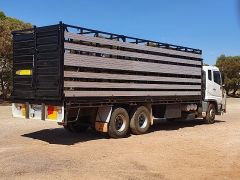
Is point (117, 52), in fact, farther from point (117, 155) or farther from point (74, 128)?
point (117, 155)

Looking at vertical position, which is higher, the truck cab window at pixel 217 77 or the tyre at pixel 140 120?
the truck cab window at pixel 217 77

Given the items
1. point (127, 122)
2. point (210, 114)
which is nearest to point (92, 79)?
point (127, 122)

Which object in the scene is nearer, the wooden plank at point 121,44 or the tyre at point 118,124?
the wooden plank at point 121,44

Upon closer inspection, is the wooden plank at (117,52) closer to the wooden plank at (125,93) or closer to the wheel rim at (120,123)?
the wooden plank at (125,93)

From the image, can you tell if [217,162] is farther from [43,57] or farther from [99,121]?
[43,57]

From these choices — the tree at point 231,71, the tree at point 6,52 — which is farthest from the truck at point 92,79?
the tree at point 231,71

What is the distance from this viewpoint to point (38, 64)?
12.3m

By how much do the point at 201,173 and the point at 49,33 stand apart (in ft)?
20.0

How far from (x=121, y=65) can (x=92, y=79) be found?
1487 millimetres

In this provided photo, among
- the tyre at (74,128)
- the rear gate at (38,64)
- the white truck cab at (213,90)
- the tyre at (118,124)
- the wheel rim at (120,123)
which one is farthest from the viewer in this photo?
the white truck cab at (213,90)

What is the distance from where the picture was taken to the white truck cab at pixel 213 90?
61.7 feet

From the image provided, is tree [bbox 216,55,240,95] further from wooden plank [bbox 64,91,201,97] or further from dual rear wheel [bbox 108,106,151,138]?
dual rear wheel [bbox 108,106,151,138]

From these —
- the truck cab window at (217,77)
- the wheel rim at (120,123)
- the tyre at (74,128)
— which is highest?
the truck cab window at (217,77)

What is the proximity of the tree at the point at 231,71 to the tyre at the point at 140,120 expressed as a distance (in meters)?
46.0
